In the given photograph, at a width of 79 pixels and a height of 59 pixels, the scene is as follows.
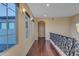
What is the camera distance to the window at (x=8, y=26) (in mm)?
2991

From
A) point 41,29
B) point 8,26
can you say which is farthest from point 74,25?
point 8,26

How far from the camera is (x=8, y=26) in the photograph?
3.42 metres

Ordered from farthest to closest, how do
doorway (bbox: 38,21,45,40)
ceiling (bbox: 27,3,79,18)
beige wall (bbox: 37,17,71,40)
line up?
doorway (bbox: 38,21,45,40), beige wall (bbox: 37,17,71,40), ceiling (bbox: 27,3,79,18)

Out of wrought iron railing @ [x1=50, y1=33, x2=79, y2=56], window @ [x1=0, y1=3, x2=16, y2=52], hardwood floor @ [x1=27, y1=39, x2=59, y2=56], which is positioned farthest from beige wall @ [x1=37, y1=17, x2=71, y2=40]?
window @ [x1=0, y1=3, x2=16, y2=52]

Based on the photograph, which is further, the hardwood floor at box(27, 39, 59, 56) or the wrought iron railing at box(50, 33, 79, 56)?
the hardwood floor at box(27, 39, 59, 56)

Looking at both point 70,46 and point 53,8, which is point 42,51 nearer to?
point 53,8

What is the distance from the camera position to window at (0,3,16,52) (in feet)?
9.81

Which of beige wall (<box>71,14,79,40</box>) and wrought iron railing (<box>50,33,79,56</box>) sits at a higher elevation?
beige wall (<box>71,14,79,40</box>)

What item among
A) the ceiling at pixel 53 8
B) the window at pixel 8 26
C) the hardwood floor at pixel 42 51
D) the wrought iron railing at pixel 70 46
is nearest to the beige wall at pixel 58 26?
the ceiling at pixel 53 8

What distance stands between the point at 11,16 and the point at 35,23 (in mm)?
6944

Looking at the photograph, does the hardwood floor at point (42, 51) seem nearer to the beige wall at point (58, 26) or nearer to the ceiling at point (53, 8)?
the beige wall at point (58, 26)

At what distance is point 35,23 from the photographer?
34.8ft

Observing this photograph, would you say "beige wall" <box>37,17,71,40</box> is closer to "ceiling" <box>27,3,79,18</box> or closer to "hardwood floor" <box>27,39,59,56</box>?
"ceiling" <box>27,3,79,18</box>

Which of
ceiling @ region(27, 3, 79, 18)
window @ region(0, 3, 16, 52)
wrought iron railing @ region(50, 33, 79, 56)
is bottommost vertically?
wrought iron railing @ region(50, 33, 79, 56)
